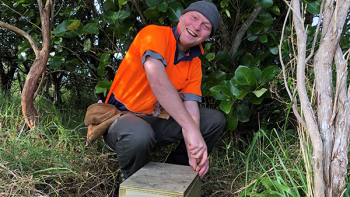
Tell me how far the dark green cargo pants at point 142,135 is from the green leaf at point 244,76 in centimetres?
39

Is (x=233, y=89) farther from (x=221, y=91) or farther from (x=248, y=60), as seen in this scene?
(x=248, y=60)

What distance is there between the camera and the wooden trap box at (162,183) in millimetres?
1359

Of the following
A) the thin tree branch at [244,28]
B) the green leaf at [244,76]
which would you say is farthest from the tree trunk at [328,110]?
the thin tree branch at [244,28]

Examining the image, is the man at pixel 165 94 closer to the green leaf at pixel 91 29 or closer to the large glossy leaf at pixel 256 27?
the green leaf at pixel 91 29

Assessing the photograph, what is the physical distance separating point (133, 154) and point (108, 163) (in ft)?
2.10

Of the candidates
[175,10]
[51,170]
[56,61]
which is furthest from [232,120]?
[56,61]

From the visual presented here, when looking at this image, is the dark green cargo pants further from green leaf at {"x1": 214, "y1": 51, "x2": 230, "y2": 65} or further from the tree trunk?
the tree trunk

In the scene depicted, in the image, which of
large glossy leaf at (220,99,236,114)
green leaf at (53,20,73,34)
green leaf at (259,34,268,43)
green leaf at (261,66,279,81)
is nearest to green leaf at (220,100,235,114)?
large glossy leaf at (220,99,236,114)

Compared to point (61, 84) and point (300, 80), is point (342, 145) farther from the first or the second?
point (61, 84)

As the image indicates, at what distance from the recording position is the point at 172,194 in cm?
135

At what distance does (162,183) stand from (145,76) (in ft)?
2.60

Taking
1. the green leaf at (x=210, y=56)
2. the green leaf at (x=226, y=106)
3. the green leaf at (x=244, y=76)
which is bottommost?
the green leaf at (x=226, y=106)

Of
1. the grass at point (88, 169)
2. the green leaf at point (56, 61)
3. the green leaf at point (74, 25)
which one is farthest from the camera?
the green leaf at point (56, 61)

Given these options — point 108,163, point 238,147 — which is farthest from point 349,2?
point 108,163
